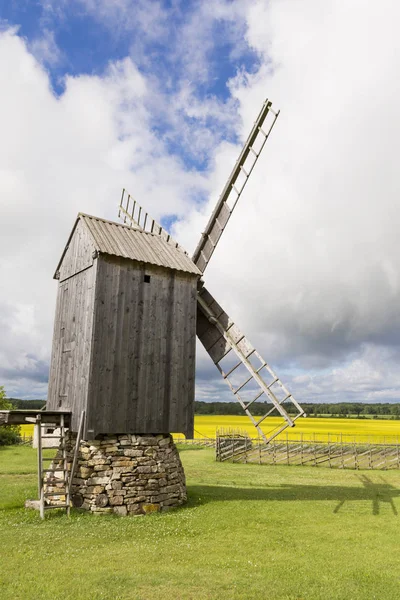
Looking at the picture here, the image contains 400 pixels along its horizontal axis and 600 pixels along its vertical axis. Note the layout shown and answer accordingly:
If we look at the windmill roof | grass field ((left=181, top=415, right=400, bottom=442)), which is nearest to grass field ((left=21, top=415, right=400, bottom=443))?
grass field ((left=181, top=415, right=400, bottom=442))

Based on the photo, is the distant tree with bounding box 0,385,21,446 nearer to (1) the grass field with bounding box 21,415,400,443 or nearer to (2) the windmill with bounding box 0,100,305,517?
(1) the grass field with bounding box 21,415,400,443

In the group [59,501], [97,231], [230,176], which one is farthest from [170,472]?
[230,176]

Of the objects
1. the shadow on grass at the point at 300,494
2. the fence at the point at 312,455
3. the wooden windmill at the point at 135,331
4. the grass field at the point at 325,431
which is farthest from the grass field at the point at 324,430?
the wooden windmill at the point at 135,331

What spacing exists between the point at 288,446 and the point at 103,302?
816 inches

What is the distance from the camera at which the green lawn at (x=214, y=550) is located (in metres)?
8.36

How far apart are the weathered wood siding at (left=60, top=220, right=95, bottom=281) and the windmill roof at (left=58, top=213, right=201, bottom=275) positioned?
1.05ft

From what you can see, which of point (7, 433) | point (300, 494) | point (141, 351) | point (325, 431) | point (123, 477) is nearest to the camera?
point (123, 477)

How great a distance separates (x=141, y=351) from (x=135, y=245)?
3.76 meters

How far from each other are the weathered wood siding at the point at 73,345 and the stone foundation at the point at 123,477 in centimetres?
115

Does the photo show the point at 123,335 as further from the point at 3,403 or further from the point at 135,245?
the point at 3,403

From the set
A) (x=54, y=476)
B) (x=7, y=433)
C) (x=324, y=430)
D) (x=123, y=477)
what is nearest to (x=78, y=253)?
(x=54, y=476)

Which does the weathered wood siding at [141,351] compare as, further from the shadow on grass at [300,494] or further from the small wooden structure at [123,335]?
the shadow on grass at [300,494]

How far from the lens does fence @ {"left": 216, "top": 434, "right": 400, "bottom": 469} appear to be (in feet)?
99.0

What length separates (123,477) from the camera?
1388 cm
